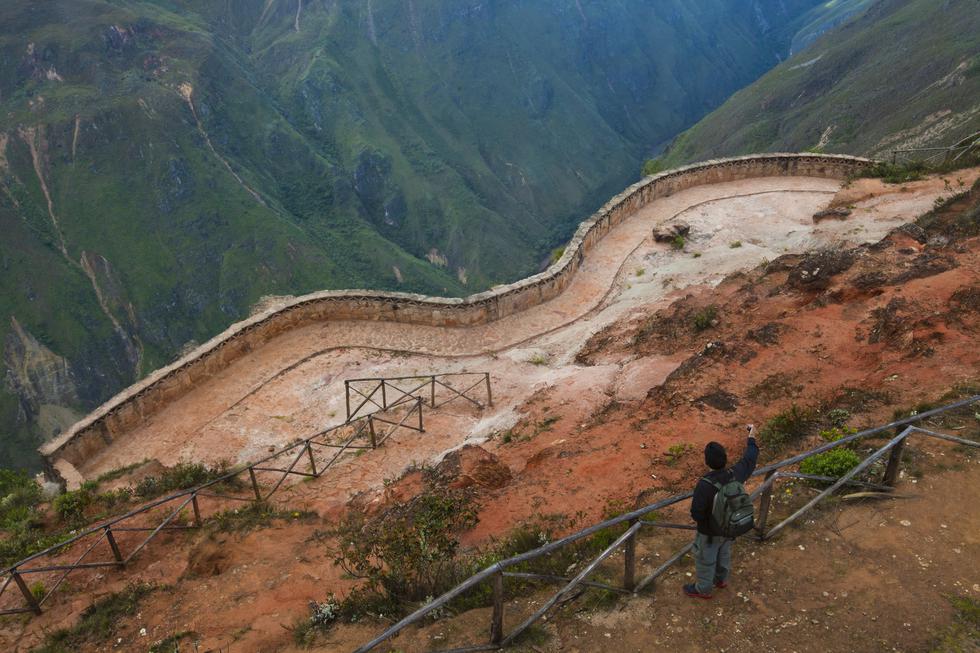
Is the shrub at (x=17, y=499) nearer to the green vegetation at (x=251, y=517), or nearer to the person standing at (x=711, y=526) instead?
the green vegetation at (x=251, y=517)

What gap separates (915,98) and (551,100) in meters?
96.8

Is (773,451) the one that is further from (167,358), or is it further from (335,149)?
(335,149)

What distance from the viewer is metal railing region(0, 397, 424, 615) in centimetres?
777

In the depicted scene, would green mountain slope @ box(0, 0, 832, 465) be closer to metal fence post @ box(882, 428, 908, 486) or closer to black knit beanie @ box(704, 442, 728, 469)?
metal fence post @ box(882, 428, 908, 486)

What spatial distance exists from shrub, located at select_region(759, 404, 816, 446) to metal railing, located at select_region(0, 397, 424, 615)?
20.1 ft

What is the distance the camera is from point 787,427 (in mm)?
8172

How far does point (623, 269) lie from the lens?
17188 mm

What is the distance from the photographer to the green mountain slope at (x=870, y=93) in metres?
60.5

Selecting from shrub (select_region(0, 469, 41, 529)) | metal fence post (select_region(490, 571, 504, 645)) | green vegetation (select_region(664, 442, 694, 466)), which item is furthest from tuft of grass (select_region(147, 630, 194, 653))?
green vegetation (select_region(664, 442, 694, 466))

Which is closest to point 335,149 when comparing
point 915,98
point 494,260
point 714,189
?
point 494,260

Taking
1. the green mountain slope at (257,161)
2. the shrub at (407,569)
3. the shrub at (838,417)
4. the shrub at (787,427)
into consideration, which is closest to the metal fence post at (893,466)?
the shrub at (838,417)

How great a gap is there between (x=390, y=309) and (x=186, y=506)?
7346 millimetres

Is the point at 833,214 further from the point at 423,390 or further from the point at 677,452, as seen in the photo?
the point at 423,390

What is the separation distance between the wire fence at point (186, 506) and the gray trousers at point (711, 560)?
6.45 metres
